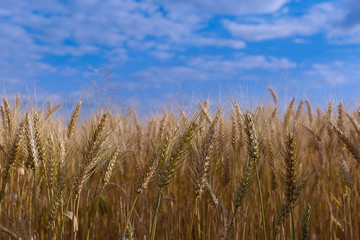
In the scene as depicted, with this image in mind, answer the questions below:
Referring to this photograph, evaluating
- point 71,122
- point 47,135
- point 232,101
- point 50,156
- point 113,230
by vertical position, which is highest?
point 232,101

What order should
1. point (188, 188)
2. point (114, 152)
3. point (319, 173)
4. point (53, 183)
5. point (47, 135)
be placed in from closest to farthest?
point (53, 183), point (47, 135), point (114, 152), point (319, 173), point (188, 188)

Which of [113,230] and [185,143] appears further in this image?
[113,230]

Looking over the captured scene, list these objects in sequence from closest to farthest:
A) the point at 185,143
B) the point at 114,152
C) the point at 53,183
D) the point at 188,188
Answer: the point at 185,143 → the point at 53,183 → the point at 114,152 → the point at 188,188

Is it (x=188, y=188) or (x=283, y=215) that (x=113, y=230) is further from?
(x=283, y=215)

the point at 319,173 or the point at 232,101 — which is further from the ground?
the point at 232,101

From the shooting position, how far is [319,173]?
10.6 ft

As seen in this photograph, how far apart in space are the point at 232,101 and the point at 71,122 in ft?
3.78

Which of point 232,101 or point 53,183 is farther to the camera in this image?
point 232,101

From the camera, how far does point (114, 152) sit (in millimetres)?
2295

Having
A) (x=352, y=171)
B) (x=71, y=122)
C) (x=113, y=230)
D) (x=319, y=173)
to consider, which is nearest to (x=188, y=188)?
(x=113, y=230)

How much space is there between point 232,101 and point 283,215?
0.82 meters

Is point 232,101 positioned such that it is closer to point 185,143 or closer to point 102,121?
point 185,143

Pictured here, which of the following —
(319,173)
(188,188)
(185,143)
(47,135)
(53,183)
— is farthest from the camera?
(188,188)

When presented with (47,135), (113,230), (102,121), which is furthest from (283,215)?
(113,230)
